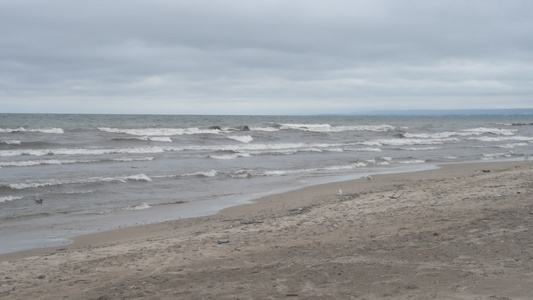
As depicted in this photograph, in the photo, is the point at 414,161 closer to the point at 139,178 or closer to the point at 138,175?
the point at 138,175

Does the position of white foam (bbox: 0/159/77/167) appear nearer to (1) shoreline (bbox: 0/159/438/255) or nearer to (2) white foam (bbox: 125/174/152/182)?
(2) white foam (bbox: 125/174/152/182)

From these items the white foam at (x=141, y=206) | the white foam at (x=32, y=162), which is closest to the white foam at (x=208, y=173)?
the white foam at (x=141, y=206)

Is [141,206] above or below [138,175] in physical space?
below

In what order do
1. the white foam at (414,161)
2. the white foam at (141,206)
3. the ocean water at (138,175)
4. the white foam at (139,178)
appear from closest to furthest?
the ocean water at (138,175) < the white foam at (141,206) < the white foam at (139,178) < the white foam at (414,161)

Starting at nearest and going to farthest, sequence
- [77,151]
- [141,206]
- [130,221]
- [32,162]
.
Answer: [130,221] → [141,206] → [32,162] → [77,151]

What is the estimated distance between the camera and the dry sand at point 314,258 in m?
4.80

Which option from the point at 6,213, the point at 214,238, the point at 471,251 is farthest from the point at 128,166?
the point at 471,251

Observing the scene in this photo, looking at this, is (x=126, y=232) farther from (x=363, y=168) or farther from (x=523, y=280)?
(x=363, y=168)

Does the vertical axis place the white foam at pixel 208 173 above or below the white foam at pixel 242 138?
below

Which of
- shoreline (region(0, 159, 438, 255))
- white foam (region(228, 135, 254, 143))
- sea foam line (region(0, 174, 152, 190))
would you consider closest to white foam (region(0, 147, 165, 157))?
white foam (region(228, 135, 254, 143))

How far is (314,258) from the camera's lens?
5801 mm

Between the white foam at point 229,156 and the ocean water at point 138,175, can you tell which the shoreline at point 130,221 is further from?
the white foam at point 229,156

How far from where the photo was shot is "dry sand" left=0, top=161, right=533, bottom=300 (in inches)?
189

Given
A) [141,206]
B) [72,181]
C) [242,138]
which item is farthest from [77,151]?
[141,206]
